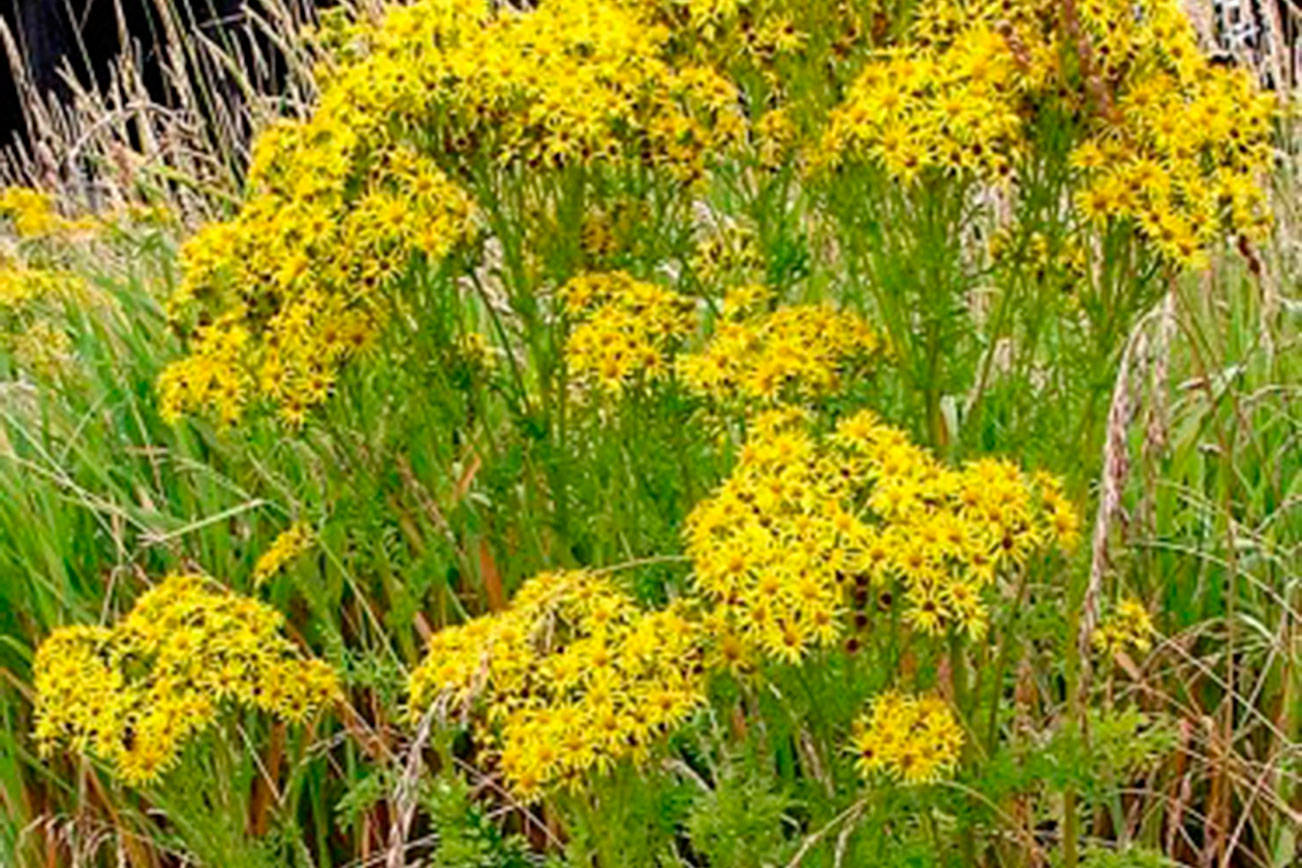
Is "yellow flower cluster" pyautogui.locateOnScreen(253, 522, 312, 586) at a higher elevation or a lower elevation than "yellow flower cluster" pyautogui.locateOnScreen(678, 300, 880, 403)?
lower

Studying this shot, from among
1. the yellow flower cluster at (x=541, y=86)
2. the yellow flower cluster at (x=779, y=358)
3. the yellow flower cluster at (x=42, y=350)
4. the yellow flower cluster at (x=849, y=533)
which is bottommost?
the yellow flower cluster at (x=42, y=350)

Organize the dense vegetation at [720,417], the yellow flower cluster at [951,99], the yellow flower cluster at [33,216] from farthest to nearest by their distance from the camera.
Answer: the yellow flower cluster at [33,216] → the yellow flower cluster at [951,99] → the dense vegetation at [720,417]

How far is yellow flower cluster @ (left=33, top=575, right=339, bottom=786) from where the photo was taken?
2248 millimetres

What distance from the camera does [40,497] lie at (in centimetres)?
374

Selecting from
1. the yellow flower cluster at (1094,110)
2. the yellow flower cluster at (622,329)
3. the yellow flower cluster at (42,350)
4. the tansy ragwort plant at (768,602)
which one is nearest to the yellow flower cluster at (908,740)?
the tansy ragwort plant at (768,602)

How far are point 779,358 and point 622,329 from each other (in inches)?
7.2

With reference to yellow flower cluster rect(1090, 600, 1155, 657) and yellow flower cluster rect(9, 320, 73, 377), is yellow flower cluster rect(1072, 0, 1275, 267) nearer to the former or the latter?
yellow flower cluster rect(1090, 600, 1155, 657)

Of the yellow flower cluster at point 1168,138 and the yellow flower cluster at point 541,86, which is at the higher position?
the yellow flower cluster at point 541,86

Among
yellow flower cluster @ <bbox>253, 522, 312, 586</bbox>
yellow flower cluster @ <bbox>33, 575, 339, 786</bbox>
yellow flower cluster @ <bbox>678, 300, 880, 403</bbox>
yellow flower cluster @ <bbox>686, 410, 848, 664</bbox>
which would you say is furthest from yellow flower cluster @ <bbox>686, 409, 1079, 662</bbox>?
yellow flower cluster @ <bbox>253, 522, 312, 586</bbox>

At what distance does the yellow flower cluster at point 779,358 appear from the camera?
2.18 metres

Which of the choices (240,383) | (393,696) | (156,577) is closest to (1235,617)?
(393,696)

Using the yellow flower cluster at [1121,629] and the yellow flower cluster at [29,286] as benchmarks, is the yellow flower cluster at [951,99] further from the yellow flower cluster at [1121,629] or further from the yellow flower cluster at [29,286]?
the yellow flower cluster at [29,286]

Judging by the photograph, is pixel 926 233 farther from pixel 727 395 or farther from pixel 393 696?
pixel 393 696

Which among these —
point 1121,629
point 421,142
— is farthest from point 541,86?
point 1121,629
